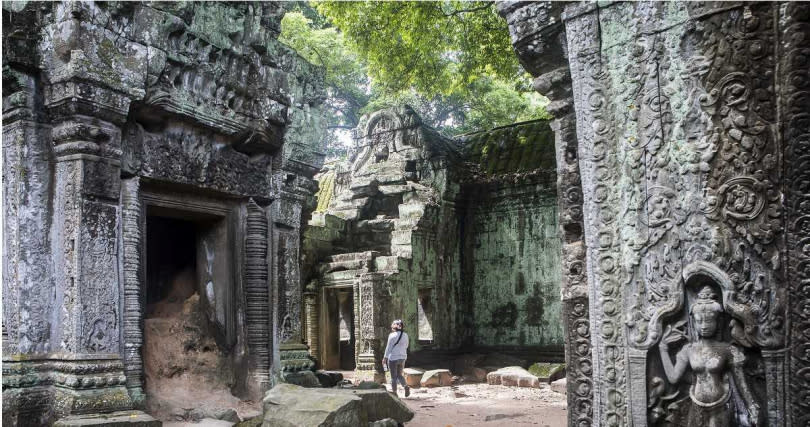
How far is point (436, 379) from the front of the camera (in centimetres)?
1320

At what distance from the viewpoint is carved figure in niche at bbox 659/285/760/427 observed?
3.24 m

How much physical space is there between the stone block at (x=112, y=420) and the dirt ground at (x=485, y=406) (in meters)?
3.54

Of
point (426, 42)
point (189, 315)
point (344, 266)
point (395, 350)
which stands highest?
point (426, 42)

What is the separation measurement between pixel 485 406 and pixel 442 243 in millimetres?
5714

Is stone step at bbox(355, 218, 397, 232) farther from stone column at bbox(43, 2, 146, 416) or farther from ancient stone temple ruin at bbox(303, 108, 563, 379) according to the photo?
stone column at bbox(43, 2, 146, 416)

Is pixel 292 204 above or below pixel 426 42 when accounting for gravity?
below

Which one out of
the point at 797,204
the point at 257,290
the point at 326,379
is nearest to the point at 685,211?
the point at 797,204

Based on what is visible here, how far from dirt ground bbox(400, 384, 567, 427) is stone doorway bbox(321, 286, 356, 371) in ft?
10.00

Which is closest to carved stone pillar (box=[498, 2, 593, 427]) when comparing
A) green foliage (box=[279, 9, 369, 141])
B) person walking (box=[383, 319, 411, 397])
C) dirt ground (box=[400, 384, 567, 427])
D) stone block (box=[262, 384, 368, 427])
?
stone block (box=[262, 384, 368, 427])

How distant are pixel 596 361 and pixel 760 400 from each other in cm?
77

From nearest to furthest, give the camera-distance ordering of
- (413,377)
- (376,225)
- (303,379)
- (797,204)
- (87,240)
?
1. (797,204)
2. (87,240)
3. (303,379)
4. (413,377)
5. (376,225)

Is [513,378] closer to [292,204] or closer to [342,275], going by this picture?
[342,275]

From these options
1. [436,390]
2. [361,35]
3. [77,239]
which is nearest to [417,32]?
[361,35]

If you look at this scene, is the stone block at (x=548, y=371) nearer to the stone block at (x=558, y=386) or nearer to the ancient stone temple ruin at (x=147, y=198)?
the stone block at (x=558, y=386)
